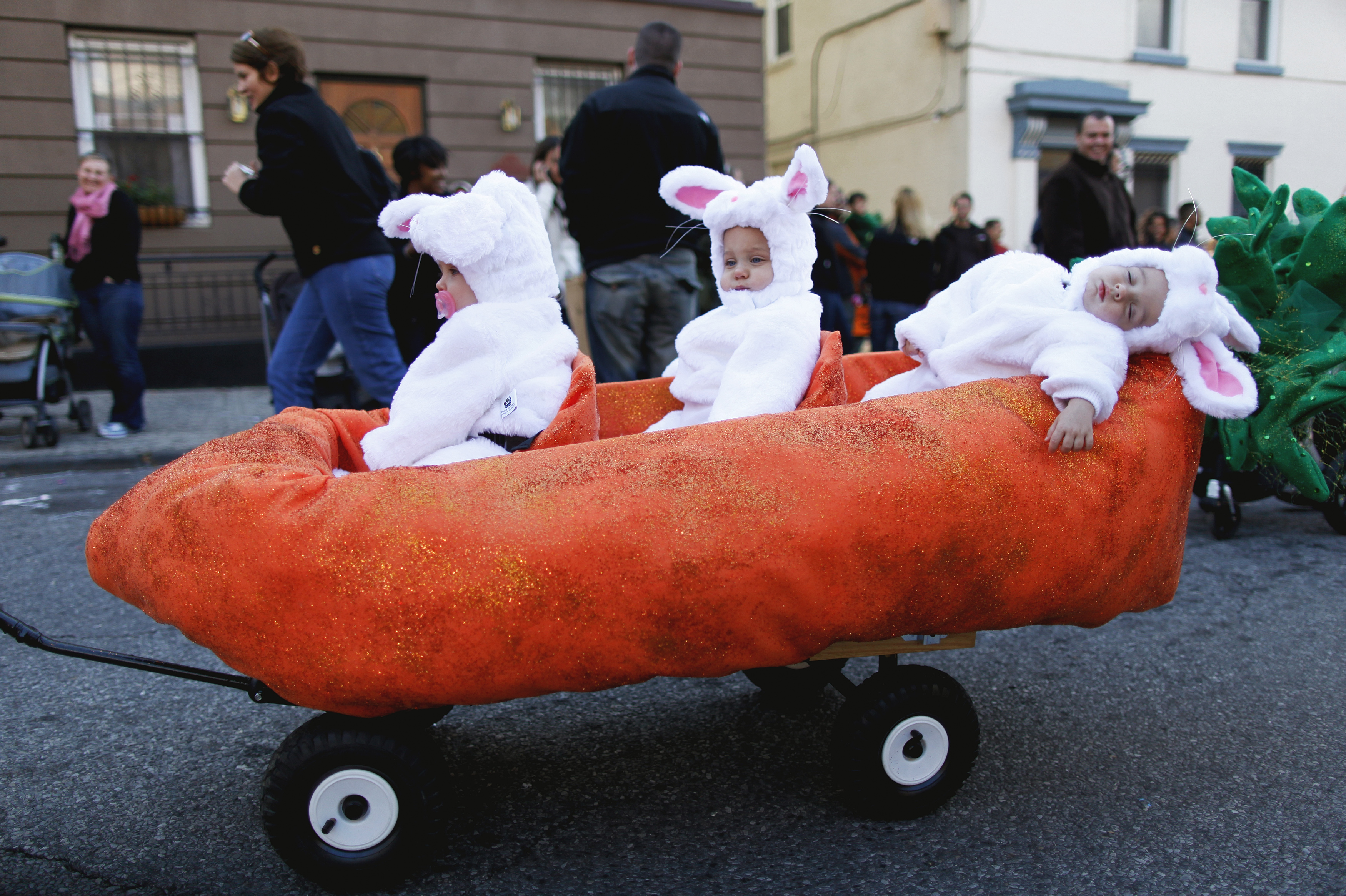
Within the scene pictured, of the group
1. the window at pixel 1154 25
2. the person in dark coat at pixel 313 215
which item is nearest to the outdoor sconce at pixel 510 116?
the person in dark coat at pixel 313 215

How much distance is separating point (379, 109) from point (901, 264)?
5925mm

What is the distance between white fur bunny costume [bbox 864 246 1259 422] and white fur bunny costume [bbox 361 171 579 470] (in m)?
0.82

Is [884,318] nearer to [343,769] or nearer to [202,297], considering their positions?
[202,297]

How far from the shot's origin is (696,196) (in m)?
2.67

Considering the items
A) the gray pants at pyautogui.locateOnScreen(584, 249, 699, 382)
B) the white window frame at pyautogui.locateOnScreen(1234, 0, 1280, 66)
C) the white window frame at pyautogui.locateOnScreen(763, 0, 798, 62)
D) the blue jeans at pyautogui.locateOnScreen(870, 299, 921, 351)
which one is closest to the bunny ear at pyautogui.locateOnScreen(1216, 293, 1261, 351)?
the gray pants at pyautogui.locateOnScreen(584, 249, 699, 382)

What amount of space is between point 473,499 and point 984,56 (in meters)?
13.7

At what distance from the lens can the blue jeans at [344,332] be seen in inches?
160

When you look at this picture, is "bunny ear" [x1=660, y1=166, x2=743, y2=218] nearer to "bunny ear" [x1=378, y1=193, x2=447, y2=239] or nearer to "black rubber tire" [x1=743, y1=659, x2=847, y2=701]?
"bunny ear" [x1=378, y1=193, x2=447, y2=239]

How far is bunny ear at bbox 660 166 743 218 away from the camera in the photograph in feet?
8.60

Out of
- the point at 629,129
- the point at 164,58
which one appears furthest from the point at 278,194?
the point at 164,58

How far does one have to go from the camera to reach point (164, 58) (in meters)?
9.47

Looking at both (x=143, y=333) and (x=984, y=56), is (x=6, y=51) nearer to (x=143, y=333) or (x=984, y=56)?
(x=143, y=333)

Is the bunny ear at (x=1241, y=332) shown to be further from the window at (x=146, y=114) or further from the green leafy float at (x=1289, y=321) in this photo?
the window at (x=146, y=114)

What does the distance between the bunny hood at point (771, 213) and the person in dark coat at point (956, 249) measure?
5.94 metres
